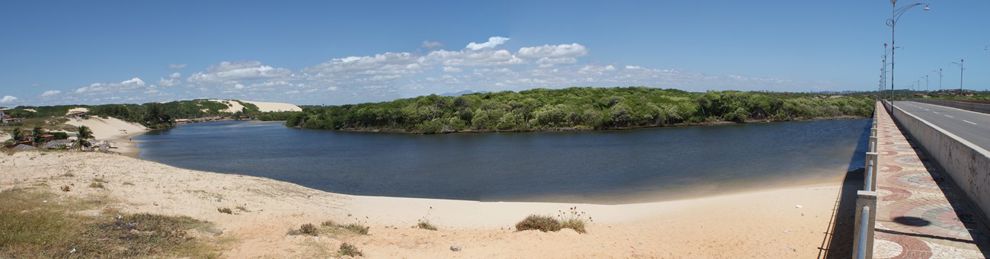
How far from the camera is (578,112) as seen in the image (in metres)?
87.6

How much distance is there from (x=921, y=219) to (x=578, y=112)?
258 feet

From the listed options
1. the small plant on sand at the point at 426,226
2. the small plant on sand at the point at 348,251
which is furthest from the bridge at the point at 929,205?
the small plant on sand at the point at 426,226

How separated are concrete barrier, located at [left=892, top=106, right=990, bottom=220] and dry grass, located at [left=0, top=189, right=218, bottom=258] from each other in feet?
53.7

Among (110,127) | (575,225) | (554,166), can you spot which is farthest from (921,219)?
(110,127)

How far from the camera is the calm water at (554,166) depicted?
94.6 ft

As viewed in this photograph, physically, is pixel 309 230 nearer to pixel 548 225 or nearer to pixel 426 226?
pixel 426 226

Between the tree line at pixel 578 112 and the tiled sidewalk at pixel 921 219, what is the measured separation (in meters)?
71.0

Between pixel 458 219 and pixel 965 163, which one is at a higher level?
pixel 965 163

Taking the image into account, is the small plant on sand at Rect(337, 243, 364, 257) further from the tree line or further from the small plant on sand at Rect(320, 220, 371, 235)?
Result: the tree line

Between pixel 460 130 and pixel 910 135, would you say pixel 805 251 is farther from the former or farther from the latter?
pixel 460 130

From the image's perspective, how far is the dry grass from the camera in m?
12.7

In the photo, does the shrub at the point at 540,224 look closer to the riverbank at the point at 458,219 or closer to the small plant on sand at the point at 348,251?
the riverbank at the point at 458,219

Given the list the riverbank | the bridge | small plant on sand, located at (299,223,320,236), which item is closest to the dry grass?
the riverbank

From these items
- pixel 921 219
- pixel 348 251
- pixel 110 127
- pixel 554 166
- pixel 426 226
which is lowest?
pixel 554 166
